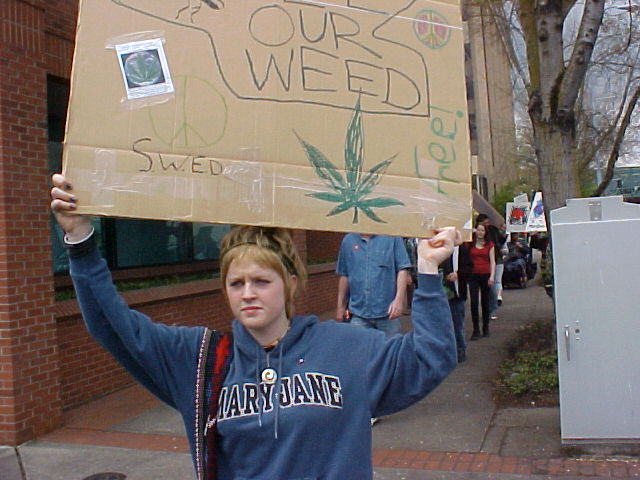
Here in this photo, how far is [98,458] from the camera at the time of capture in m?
5.87

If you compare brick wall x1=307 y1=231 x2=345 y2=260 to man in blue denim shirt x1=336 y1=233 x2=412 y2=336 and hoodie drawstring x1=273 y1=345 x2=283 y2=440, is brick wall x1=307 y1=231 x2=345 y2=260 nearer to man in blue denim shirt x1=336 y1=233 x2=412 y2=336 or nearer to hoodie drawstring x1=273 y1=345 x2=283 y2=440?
man in blue denim shirt x1=336 y1=233 x2=412 y2=336

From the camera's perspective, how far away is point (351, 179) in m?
2.18

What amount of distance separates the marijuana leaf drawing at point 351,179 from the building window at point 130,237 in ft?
18.4

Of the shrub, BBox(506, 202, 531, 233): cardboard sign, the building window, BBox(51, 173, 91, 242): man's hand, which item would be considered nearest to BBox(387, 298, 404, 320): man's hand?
the shrub

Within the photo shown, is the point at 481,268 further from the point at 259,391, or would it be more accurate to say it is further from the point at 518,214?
the point at 518,214

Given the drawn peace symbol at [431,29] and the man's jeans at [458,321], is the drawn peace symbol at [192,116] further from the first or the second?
the man's jeans at [458,321]

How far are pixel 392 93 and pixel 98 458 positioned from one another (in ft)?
15.3

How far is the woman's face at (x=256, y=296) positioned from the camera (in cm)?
209

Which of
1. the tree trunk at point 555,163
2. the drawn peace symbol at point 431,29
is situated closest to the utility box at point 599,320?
the tree trunk at point 555,163

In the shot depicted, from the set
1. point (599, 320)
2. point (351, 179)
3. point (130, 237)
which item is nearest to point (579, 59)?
point (599, 320)

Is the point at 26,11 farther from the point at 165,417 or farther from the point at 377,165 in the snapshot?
the point at 377,165

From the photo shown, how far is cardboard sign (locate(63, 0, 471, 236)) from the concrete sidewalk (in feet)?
11.7

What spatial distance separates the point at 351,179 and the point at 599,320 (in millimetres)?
3935

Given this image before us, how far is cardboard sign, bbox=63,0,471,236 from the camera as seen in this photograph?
6.89 feet
